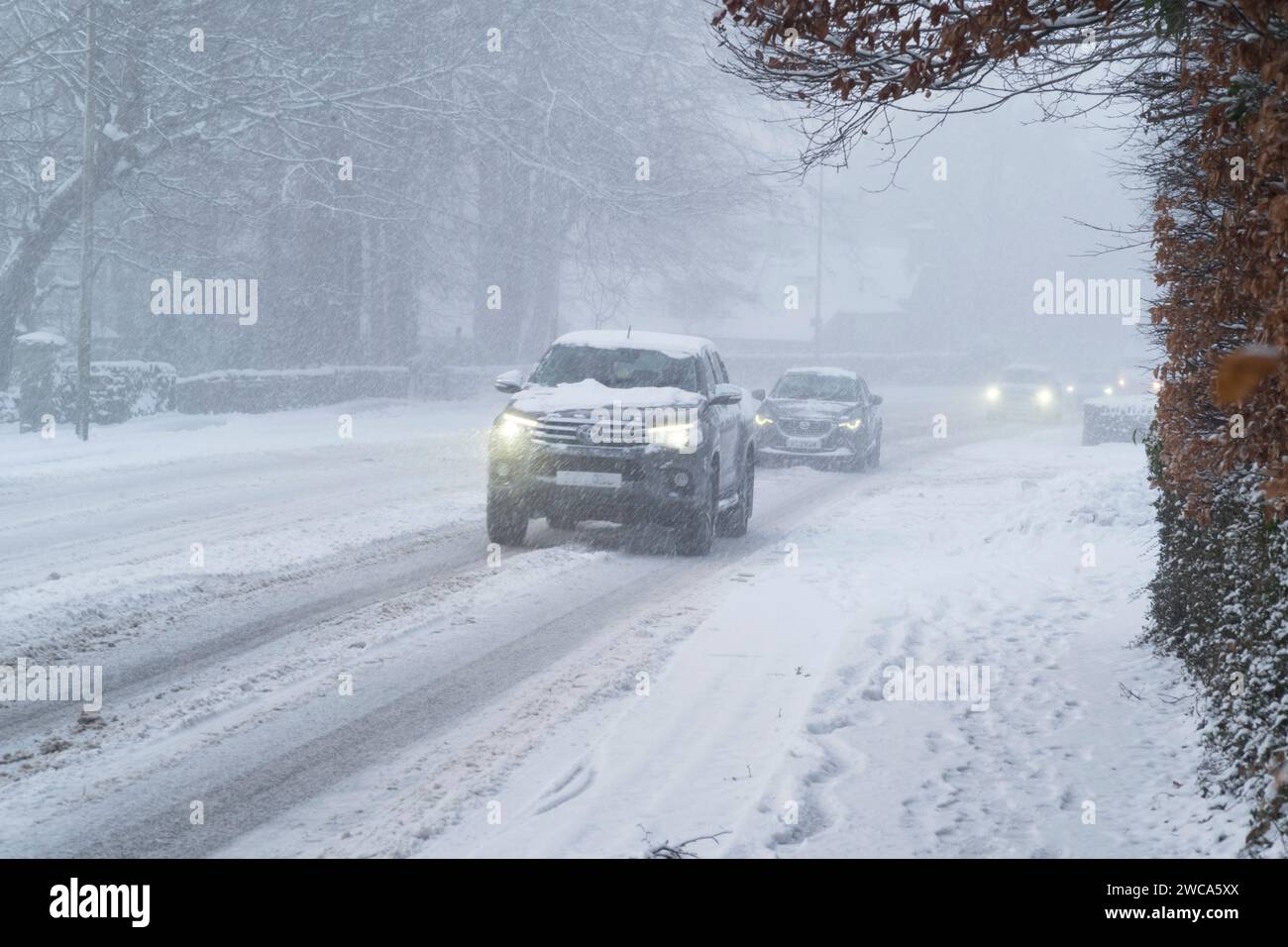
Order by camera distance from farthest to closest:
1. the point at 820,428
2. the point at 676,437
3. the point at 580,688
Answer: the point at 820,428
the point at 676,437
the point at 580,688

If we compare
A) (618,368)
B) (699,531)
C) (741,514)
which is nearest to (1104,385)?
(741,514)

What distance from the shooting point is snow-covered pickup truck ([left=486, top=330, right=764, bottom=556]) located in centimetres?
1232

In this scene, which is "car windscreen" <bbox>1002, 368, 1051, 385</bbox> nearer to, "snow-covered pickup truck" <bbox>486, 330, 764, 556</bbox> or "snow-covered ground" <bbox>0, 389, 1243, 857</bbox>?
"snow-covered ground" <bbox>0, 389, 1243, 857</bbox>

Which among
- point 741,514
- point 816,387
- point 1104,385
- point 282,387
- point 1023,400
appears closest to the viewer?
point 741,514

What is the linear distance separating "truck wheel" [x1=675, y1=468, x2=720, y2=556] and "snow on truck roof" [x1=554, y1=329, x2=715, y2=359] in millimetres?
1491

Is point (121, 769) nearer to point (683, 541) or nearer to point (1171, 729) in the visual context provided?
point (1171, 729)

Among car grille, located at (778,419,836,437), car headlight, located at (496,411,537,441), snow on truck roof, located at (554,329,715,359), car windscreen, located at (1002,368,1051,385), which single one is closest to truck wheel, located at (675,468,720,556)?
Answer: snow on truck roof, located at (554,329,715,359)

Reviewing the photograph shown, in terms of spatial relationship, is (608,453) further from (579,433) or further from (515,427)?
(515,427)

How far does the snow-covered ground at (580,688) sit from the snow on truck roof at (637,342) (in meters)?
2.03

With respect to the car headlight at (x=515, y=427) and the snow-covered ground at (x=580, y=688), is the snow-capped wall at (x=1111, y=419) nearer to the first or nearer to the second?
the snow-covered ground at (x=580, y=688)

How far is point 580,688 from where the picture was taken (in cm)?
771

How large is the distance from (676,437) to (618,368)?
55.0 inches

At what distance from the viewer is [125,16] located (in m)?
24.8

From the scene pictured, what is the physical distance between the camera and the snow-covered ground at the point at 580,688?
17.5 ft
